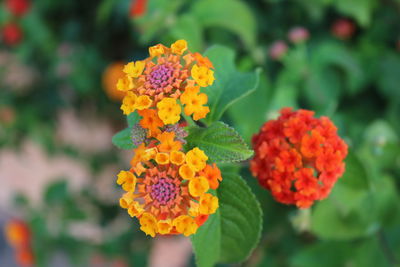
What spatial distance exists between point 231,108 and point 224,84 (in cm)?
47

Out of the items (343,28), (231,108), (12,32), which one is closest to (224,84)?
(231,108)

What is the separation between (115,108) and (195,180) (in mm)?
1630

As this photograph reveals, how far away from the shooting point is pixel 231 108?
1.32 meters

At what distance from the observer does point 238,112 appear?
51.6 inches

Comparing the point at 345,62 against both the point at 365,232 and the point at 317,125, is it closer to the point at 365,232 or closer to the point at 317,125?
the point at 365,232

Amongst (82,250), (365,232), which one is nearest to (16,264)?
(82,250)

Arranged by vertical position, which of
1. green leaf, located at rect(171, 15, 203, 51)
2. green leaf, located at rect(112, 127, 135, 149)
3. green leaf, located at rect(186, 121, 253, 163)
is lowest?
green leaf, located at rect(171, 15, 203, 51)

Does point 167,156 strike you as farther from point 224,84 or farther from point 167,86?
point 224,84

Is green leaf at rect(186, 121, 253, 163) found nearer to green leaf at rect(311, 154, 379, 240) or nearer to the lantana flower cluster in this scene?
the lantana flower cluster

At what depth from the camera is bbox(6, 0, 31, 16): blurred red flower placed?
1907 mm

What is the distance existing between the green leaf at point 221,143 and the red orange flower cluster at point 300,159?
9 centimetres

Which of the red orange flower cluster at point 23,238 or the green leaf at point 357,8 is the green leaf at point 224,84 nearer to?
the green leaf at point 357,8

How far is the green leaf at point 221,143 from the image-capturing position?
2.23 ft

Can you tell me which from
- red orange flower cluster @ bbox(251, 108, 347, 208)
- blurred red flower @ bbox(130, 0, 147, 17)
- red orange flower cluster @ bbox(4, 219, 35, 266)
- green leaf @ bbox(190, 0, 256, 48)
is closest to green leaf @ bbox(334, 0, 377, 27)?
green leaf @ bbox(190, 0, 256, 48)
